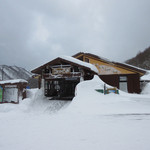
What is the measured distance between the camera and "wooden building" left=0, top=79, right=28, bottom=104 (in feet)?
41.4

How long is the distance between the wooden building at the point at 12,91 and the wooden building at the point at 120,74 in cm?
1013

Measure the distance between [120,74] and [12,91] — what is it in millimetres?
13232

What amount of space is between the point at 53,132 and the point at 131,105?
529cm

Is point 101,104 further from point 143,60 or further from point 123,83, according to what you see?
point 143,60

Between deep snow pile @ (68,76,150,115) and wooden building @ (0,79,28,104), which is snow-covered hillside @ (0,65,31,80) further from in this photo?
deep snow pile @ (68,76,150,115)

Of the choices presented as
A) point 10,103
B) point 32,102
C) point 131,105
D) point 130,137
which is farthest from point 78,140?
point 10,103

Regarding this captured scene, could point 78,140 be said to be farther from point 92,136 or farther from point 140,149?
point 140,149

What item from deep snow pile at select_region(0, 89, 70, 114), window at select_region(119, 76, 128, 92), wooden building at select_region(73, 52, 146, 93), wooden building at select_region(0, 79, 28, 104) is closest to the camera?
deep snow pile at select_region(0, 89, 70, 114)

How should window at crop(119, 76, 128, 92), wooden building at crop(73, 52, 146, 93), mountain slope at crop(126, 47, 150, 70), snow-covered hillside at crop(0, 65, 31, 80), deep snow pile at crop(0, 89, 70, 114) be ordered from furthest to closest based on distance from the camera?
snow-covered hillside at crop(0, 65, 31, 80)
mountain slope at crop(126, 47, 150, 70)
window at crop(119, 76, 128, 92)
wooden building at crop(73, 52, 146, 93)
deep snow pile at crop(0, 89, 70, 114)

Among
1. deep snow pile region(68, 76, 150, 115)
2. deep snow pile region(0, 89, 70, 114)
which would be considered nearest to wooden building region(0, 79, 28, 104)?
deep snow pile region(0, 89, 70, 114)

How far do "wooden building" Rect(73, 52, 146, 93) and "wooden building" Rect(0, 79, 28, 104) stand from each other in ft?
33.2

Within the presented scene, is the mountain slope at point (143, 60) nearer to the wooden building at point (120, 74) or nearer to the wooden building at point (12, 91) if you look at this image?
the wooden building at point (120, 74)

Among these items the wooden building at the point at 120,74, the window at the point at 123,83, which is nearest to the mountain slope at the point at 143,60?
the wooden building at the point at 120,74

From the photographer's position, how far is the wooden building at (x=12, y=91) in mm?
12609
